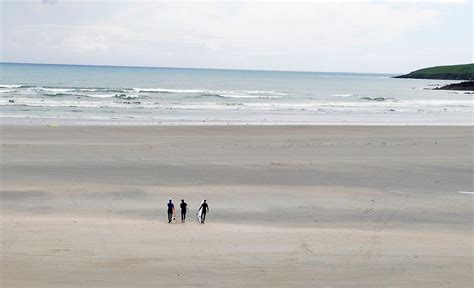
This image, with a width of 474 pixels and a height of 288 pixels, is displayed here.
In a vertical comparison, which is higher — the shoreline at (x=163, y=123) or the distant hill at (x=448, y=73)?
the distant hill at (x=448, y=73)

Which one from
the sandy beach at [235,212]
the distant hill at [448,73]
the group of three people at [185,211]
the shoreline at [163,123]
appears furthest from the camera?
the distant hill at [448,73]

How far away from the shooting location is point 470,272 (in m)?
12.3

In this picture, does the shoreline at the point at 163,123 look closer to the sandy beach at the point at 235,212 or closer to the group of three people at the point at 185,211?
the sandy beach at the point at 235,212

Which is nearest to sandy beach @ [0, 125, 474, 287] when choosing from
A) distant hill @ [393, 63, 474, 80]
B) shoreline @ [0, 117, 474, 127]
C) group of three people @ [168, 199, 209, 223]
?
group of three people @ [168, 199, 209, 223]

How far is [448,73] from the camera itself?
540ft

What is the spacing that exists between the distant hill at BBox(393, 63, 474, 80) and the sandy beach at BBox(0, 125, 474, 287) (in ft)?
396

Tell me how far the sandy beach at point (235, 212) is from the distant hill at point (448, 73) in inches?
4751

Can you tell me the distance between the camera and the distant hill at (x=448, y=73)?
148 meters

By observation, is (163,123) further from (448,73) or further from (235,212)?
(448,73)

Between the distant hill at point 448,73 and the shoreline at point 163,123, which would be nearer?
the shoreline at point 163,123

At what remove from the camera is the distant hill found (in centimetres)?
14788

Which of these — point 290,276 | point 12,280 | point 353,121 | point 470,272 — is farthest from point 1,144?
point 353,121

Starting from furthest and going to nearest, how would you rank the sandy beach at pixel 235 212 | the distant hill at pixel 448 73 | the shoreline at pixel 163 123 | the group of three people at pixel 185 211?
1. the distant hill at pixel 448 73
2. the shoreline at pixel 163 123
3. the group of three people at pixel 185 211
4. the sandy beach at pixel 235 212

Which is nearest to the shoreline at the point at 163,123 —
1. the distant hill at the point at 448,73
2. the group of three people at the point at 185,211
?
the group of three people at the point at 185,211
